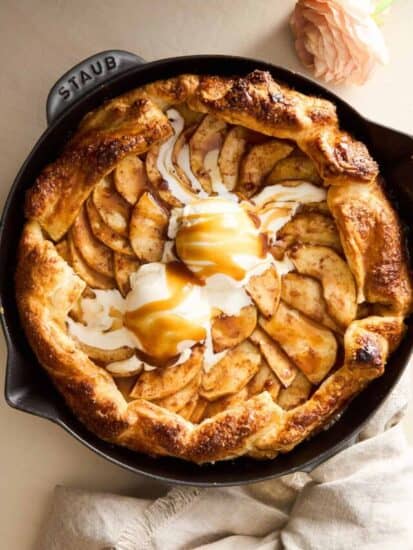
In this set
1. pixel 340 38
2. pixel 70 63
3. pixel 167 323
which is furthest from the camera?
pixel 70 63

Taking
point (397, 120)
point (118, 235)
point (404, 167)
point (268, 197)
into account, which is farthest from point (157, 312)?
point (397, 120)

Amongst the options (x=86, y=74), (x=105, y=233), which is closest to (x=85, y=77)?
(x=86, y=74)

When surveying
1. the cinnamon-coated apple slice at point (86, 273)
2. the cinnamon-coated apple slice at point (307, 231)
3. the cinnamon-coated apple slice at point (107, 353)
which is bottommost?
the cinnamon-coated apple slice at point (107, 353)

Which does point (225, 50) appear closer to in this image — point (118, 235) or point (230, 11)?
point (230, 11)

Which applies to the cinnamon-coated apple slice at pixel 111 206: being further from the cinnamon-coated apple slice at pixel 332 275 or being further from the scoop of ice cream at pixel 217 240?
the cinnamon-coated apple slice at pixel 332 275

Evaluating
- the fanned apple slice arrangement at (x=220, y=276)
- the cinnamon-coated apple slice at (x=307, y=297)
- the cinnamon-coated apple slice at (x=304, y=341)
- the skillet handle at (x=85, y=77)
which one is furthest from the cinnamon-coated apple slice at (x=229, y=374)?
the skillet handle at (x=85, y=77)

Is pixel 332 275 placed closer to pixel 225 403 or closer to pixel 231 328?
pixel 231 328
